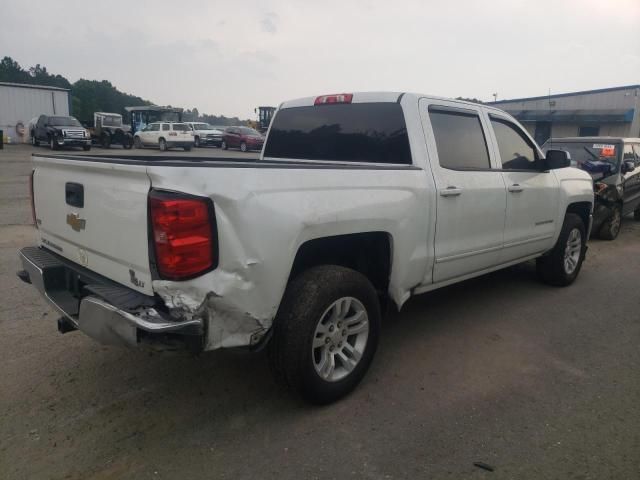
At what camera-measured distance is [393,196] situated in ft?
10.6

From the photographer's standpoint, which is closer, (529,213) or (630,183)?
(529,213)

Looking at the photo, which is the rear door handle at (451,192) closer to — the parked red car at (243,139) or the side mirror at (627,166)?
the side mirror at (627,166)

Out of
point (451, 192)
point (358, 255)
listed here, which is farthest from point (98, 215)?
point (451, 192)

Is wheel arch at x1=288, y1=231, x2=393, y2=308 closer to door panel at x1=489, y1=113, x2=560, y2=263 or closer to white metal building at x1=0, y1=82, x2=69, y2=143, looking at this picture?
door panel at x1=489, y1=113, x2=560, y2=263

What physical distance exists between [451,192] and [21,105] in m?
34.5

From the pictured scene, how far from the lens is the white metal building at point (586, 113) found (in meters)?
27.0

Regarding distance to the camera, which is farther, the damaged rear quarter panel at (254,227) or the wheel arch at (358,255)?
the wheel arch at (358,255)

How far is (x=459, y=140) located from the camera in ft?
13.0

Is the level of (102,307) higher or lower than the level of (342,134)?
lower

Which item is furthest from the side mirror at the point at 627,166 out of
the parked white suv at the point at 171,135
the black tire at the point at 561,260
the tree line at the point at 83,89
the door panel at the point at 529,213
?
the tree line at the point at 83,89

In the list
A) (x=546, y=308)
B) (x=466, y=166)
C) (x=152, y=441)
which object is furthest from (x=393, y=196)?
(x=546, y=308)

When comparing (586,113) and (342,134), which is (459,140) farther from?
(586,113)

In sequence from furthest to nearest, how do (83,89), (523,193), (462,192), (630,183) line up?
1. (83,89)
2. (630,183)
3. (523,193)
4. (462,192)

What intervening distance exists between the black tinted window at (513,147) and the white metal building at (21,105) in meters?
33.1
